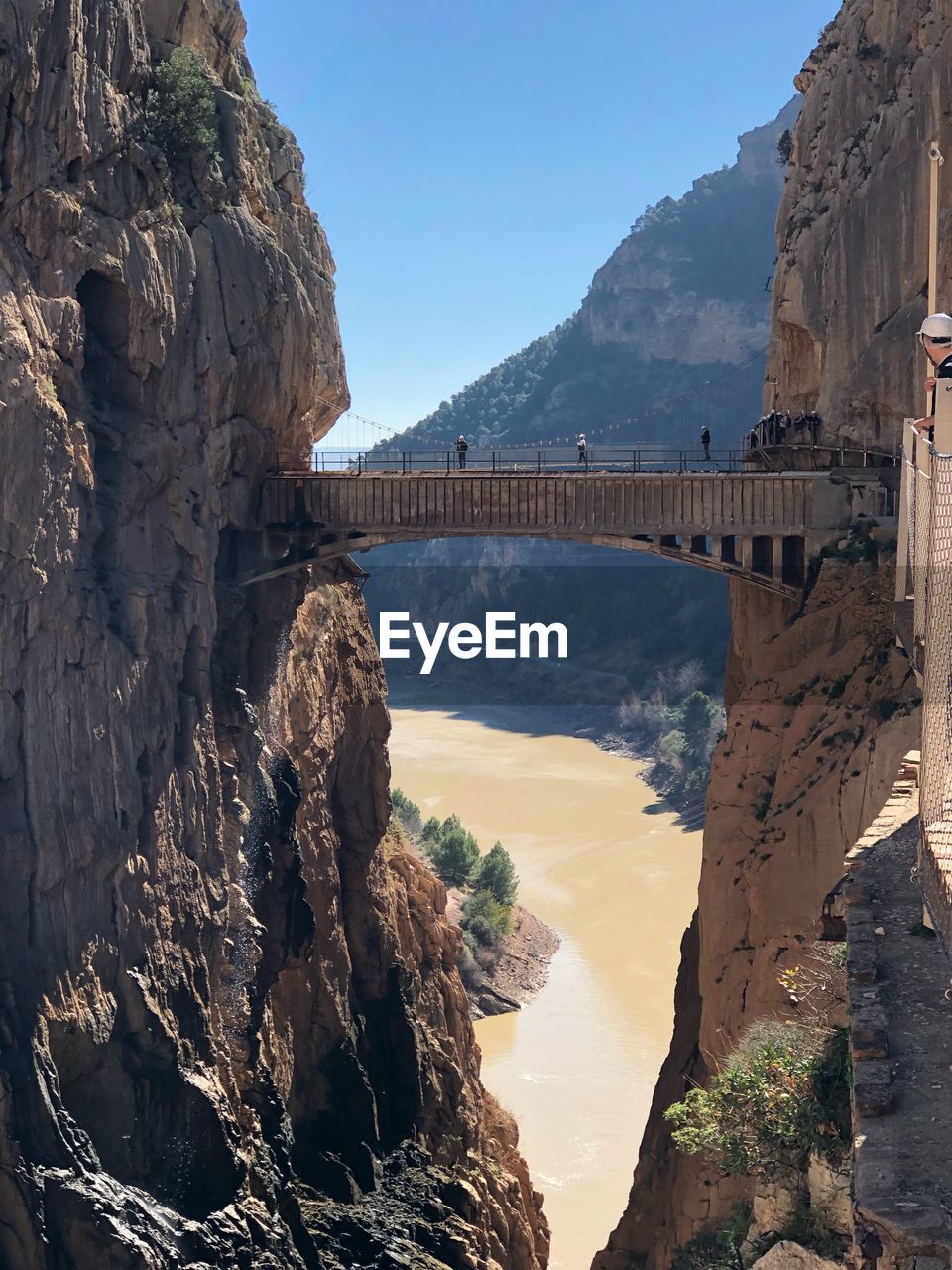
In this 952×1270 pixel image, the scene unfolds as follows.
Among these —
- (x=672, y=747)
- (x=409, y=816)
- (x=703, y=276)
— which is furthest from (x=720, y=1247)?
(x=703, y=276)

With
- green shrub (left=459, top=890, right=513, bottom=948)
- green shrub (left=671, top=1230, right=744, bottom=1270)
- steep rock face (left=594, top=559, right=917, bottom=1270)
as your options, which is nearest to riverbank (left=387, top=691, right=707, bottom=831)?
green shrub (left=459, top=890, right=513, bottom=948)

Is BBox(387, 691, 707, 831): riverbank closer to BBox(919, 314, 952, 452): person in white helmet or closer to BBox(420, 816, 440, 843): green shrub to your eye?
BBox(420, 816, 440, 843): green shrub

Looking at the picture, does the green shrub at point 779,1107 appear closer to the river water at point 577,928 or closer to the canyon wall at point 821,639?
the canyon wall at point 821,639

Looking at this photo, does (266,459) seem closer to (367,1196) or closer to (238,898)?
(238,898)

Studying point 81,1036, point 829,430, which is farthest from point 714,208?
point 81,1036

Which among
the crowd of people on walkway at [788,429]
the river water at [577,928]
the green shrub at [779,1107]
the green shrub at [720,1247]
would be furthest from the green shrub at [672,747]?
the green shrub at [779,1107]

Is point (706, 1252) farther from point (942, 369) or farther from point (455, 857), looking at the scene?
point (455, 857)
